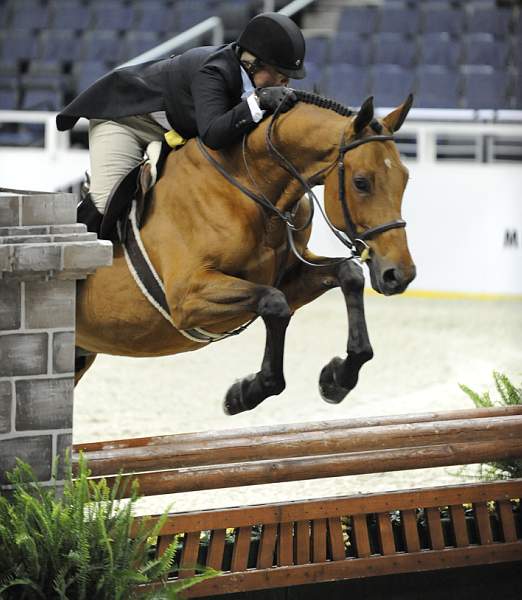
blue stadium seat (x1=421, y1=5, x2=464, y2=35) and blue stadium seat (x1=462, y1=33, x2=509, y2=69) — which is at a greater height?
blue stadium seat (x1=421, y1=5, x2=464, y2=35)

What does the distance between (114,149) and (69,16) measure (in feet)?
25.5

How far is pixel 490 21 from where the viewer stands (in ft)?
31.0

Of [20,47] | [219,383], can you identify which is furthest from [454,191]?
[20,47]

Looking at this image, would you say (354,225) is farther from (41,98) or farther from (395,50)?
(41,98)

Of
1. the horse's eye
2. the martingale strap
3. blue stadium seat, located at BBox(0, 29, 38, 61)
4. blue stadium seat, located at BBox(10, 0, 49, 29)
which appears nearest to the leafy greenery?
the martingale strap

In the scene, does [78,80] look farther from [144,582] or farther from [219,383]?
[144,582]

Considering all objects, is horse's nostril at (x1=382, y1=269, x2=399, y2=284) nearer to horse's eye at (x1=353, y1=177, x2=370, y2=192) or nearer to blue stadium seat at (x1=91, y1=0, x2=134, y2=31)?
horse's eye at (x1=353, y1=177, x2=370, y2=192)

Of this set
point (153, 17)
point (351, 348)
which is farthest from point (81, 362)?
point (153, 17)

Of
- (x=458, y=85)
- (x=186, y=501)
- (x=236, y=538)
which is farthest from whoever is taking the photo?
(x=458, y=85)

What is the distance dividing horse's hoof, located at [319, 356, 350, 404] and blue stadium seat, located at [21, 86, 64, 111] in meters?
7.04

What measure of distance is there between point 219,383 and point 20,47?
5.72 metres

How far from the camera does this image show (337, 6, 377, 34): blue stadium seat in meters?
9.85

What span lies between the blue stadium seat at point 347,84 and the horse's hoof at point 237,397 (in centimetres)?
633

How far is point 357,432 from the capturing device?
8.92 ft
